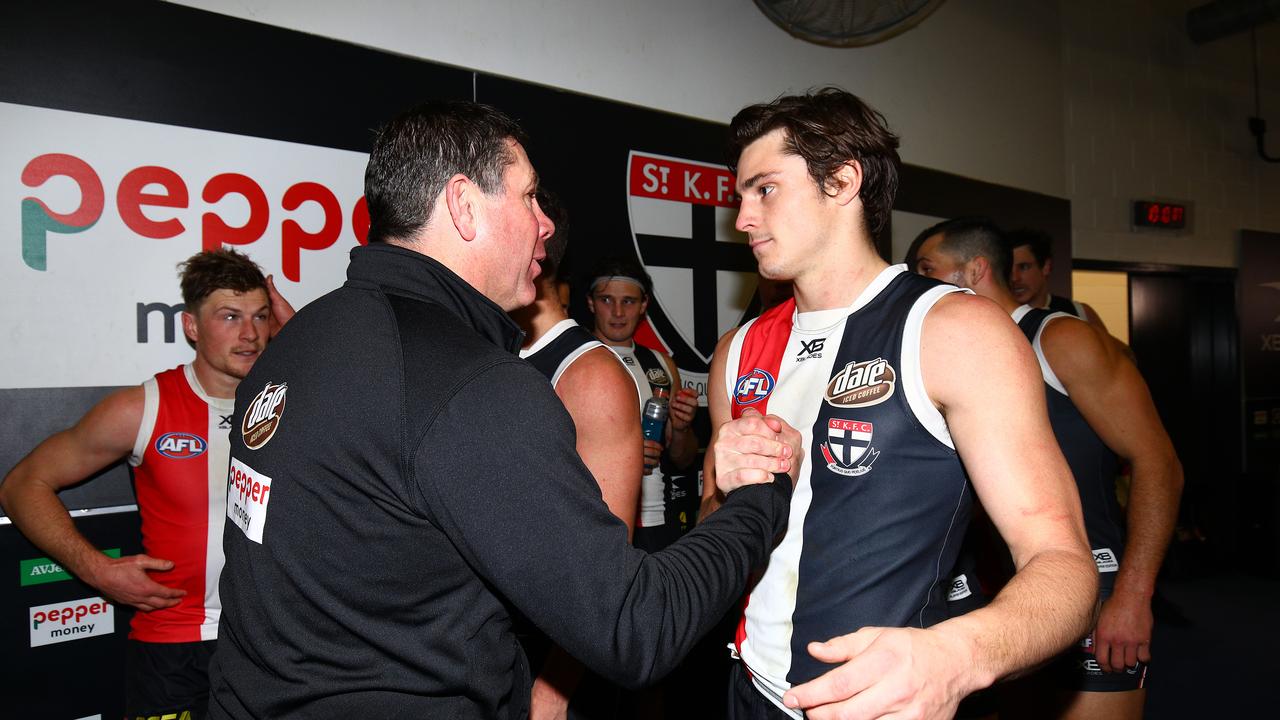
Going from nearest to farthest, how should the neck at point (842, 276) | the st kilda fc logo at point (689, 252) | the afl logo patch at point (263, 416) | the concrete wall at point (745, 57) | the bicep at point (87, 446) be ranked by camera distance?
the afl logo patch at point (263, 416) → the neck at point (842, 276) → the bicep at point (87, 446) → the concrete wall at point (745, 57) → the st kilda fc logo at point (689, 252)

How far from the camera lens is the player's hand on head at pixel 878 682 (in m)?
0.76

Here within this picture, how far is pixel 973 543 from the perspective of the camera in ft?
7.09

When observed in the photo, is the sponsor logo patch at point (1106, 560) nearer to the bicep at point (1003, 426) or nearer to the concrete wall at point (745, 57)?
the bicep at point (1003, 426)

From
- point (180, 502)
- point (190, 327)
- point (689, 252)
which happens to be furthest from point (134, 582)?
point (689, 252)

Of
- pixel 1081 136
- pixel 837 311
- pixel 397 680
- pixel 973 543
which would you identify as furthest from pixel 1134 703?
pixel 1081 136

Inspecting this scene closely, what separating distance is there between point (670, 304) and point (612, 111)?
86 centimetres

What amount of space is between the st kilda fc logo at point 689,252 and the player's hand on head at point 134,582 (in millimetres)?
2012

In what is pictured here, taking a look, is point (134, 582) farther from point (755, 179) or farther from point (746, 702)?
point (755, 179)

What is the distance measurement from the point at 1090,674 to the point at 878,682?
1525 millimetres

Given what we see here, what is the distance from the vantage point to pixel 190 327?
2.20m

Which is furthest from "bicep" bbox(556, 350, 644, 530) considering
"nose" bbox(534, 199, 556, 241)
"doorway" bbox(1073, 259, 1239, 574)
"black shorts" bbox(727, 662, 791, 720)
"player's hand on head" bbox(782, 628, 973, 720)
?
"doorway" bbox(1073, 259, 1239, 574)

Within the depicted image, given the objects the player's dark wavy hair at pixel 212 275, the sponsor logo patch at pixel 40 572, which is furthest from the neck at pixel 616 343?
the sponsor logo patch at pixel 40 572

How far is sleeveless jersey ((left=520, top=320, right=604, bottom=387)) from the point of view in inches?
73.6

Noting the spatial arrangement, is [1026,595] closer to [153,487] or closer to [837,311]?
[837,311]
